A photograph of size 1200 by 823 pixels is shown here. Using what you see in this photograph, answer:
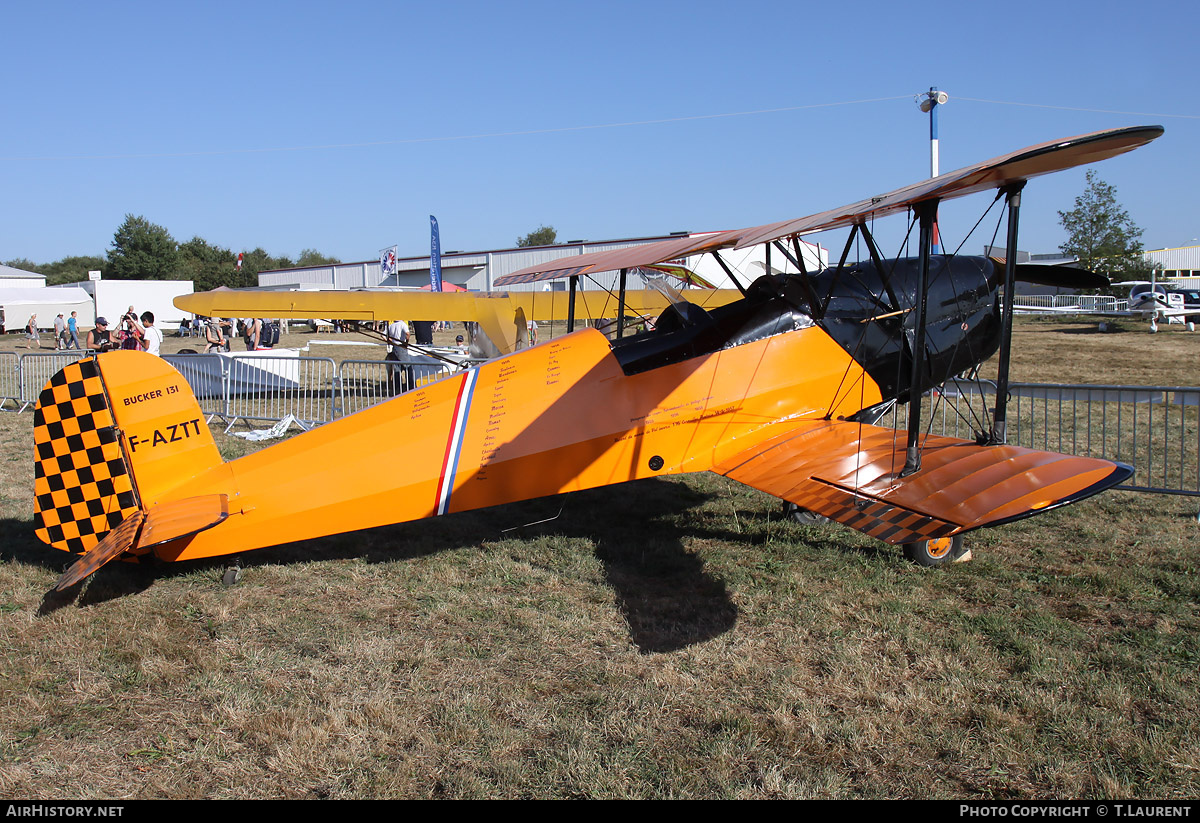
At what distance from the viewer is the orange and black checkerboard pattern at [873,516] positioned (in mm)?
3475

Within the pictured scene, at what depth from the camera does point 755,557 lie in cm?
525

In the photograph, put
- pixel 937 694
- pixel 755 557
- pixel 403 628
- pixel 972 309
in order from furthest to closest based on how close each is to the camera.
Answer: pixel 972 309 < pixel 755 557 < pixel 403 628 < pixel 937 694

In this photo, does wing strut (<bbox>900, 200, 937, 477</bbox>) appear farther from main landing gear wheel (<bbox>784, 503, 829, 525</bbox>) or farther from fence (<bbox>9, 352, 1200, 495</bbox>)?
main landing gear wheel (<bbox>784, 503, 829, 525</bbox>)

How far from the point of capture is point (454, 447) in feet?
16.3

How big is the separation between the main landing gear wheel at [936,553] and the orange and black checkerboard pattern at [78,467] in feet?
15.8

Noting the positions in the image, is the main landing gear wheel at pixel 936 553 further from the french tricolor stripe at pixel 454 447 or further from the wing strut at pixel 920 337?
the french tricolor stripe at pixel 454 447

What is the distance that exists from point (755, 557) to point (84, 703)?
383 cm

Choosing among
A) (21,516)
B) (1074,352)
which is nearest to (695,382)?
(21,516)

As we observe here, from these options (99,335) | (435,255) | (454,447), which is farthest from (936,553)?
(435,255)

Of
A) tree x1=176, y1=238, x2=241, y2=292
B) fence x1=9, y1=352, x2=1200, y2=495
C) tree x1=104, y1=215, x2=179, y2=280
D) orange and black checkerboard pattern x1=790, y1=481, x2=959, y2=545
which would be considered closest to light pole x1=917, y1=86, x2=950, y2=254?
fence x1=9, y1=352, x2=1200, y2=495

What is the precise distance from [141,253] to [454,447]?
296 ft

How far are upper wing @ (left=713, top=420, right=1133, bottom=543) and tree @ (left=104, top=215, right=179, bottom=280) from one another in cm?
8474

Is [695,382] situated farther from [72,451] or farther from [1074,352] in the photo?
[1074,352]

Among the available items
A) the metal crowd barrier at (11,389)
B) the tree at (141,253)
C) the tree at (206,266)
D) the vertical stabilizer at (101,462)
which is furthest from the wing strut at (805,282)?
the tree at (141,253)
